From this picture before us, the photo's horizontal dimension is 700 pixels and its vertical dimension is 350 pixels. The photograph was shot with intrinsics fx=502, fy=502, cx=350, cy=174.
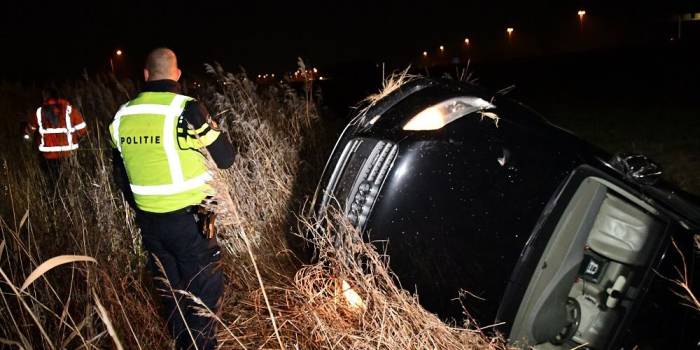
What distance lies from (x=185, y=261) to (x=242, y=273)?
780 mm

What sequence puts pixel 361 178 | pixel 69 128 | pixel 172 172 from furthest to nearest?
pixel 69 128
pixel 172 172
pixel 361 178

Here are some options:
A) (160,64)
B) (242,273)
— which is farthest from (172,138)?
(242,273)

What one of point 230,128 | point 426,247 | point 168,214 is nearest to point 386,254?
point 426,247

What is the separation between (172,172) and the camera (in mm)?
2746

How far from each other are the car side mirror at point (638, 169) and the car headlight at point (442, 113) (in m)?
0.76

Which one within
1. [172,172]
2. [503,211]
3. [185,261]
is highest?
[172,172]

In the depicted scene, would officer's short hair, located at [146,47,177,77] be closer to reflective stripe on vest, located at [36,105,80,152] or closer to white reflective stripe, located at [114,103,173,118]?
white reflective stripe, located at [114,103,173,118]

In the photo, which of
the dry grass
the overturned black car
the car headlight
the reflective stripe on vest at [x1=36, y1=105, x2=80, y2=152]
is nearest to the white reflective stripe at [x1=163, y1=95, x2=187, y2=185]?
the dry grass

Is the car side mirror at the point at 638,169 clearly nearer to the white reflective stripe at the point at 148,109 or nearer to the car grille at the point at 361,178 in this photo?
the car grille at the point at 361,178

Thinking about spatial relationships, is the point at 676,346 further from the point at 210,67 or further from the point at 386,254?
the point at 210,67

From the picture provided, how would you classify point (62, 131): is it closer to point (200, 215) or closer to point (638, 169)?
point (200, 215)

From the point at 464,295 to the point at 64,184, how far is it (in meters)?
3.65

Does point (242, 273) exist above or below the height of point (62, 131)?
below

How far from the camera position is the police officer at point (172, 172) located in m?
2.70
